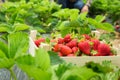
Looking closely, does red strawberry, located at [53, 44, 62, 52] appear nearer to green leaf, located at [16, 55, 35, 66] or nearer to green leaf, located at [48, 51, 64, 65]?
green leaf, located at [48, 51, 64, 65]

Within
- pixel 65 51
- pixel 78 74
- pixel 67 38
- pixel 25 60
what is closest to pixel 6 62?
pixel 25 60

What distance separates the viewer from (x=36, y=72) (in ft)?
2.65

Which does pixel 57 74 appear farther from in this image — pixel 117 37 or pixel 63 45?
pixel 117 37

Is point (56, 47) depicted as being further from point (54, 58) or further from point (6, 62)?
point (6, 62)

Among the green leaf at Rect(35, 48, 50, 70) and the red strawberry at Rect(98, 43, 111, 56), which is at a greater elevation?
the green leaf at Rect(35, 48, 50, 70)

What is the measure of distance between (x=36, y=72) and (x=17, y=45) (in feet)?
0.59

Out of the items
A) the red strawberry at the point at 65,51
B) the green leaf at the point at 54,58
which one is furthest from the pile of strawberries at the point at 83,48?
the green leaf at the point at 54,58

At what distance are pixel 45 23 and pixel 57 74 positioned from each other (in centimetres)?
239

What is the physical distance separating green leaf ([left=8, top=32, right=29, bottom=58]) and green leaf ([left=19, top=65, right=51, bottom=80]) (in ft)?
0.39

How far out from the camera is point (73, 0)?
495 cm

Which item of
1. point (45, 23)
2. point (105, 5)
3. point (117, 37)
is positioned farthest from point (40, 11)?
point (105, 5)

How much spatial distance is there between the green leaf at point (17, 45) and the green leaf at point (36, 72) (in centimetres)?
12

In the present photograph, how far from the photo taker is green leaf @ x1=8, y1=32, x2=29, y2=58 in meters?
0.94

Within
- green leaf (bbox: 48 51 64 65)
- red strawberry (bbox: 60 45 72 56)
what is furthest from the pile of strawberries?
green leaf (bbox: 48 51 64 65)
